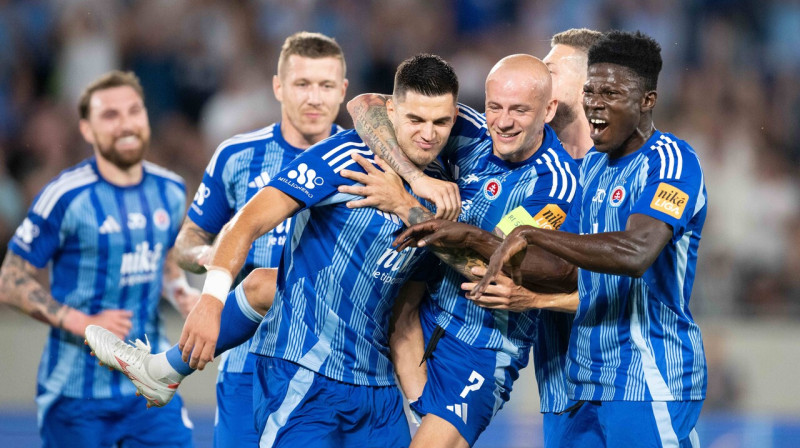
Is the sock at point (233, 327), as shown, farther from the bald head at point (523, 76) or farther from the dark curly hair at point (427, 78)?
the bald head at point (523, 76)

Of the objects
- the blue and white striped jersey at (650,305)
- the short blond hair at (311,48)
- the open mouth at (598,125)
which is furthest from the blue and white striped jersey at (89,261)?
the open mouth at (598,125)

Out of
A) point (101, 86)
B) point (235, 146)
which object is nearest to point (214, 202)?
point (235, 146)

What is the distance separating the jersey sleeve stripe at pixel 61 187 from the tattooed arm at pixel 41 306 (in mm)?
333

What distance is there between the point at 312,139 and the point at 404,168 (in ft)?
4.71

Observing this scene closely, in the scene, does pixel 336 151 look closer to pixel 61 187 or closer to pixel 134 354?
pixel 134 354

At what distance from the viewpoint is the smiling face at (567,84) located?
5605 millimetres

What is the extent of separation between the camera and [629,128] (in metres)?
4.36

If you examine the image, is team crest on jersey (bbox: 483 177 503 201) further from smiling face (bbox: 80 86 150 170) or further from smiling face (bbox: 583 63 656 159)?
smiling face (bbox: 80 86 150 170)

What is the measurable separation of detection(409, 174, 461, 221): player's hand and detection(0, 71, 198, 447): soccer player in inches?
90.5

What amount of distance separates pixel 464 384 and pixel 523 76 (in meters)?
1.44

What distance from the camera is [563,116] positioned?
5656 millimetres

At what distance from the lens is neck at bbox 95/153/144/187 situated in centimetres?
650

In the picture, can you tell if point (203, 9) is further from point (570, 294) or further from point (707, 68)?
point (570, 294)

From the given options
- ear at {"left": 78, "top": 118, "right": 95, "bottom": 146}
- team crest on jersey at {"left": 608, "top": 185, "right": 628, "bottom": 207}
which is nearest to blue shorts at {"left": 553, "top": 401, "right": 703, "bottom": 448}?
team crest on jersey at {"left": 608, "top": 185, "right": 628, "bottom": 207}
